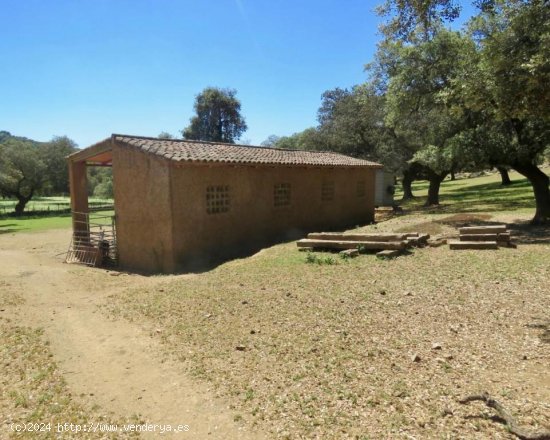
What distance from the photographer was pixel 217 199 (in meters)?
13.1

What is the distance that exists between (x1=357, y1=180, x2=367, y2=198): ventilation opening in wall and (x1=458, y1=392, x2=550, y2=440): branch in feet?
53.2

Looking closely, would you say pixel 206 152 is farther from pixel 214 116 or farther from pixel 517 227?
pixel 214 116

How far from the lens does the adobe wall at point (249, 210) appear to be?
12141 millimetres

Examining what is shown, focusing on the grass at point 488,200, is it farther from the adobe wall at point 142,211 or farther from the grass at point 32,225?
the grass at point 32,225

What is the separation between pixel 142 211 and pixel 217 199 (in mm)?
2373

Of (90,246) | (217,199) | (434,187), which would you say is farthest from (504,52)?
(434,187)

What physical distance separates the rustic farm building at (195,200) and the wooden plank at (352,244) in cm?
281

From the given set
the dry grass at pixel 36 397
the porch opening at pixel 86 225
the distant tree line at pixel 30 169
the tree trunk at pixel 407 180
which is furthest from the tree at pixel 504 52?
the distant tree line at pixel 30 169

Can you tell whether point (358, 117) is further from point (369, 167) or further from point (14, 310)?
point (14, 310)

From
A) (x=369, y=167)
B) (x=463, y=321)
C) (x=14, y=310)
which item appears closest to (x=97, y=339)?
(x=14, y=310)

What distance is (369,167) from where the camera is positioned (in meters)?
20.0

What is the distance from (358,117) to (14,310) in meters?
25.1

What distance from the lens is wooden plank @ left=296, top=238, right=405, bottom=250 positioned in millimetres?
10703

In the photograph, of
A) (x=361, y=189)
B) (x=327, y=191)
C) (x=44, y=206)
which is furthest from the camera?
(x=44, y=206)
